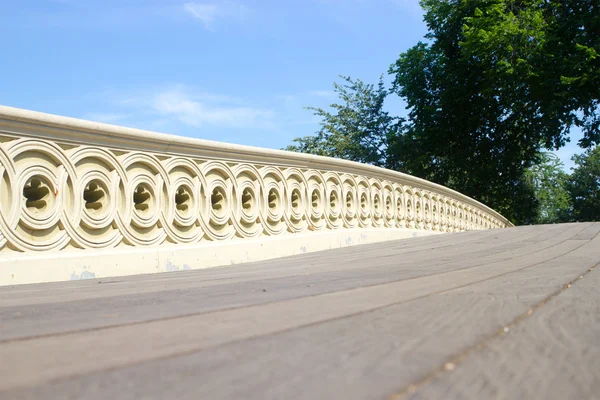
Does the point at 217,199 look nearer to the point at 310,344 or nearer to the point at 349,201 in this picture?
the point at 349,201

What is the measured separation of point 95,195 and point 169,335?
3.22 metres

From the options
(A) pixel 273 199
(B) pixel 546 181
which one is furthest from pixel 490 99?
(A) pixel 273 199

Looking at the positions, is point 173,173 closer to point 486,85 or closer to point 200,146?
point 200,146

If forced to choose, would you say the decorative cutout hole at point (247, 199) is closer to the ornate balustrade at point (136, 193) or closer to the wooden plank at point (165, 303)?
the ornate balustrade at point (136, 193)

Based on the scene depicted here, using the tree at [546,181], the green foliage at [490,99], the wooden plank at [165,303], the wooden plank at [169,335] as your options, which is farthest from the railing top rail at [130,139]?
the tree at [546,181]

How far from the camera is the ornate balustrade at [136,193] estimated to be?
11.8 ft

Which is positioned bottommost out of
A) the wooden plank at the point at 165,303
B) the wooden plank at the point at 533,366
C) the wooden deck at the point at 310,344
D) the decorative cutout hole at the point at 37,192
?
the wooden plank at the point at 533,366

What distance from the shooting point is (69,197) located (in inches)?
153

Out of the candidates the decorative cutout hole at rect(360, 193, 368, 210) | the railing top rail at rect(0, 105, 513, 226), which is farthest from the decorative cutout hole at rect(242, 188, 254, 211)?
the decorative cutout hole at rect(360, 193, 368, 210)

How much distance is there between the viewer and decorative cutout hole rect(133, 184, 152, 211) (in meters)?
4.52

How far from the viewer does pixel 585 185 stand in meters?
49.9

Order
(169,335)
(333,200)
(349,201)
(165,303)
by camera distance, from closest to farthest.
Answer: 1. (169,335)
2. (165,303)
3. (333,200)
4. (349,201)

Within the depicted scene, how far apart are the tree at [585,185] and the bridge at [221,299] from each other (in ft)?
161

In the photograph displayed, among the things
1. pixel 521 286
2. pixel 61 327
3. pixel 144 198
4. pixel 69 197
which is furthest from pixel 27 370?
pixel 144 198
